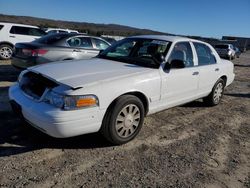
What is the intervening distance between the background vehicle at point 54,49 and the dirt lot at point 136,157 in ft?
8.51

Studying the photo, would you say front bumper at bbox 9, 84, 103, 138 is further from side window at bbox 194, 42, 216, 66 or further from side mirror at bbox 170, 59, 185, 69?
side window at bbox 194, 42, 216, 66

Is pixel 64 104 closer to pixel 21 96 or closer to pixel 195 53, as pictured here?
pixel 21 96

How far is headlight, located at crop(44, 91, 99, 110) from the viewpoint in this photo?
351 centimetres

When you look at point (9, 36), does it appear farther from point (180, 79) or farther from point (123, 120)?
point (123, 120)

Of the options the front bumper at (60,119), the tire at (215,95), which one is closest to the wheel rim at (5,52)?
the tire at (215,95)

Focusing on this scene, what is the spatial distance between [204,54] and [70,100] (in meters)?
3.59

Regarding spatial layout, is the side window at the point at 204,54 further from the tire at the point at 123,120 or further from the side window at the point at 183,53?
the tire at the point at 123,120

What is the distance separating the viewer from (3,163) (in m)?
3.48

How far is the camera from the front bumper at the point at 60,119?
3.46 meters

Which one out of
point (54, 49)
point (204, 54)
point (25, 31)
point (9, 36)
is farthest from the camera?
point (25, 31)

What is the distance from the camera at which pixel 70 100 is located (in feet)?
11.5

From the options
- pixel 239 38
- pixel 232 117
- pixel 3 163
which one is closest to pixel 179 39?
pixel 232 117

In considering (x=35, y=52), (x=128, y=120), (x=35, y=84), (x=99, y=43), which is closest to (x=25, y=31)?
(x=99, y=43)

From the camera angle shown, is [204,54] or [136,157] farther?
[204,54]
